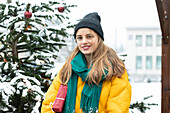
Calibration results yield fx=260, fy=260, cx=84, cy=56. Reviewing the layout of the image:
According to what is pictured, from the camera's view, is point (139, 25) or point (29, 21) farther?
point (139, 25)

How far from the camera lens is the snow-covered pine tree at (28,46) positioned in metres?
3.74

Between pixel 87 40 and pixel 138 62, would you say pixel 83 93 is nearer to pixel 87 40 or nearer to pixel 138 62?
pixel 87 40

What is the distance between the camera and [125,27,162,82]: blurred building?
1383 inches

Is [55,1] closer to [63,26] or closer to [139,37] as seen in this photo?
[63,26]

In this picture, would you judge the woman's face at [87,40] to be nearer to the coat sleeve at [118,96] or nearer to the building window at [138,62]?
the coat sleeve at [118,96]

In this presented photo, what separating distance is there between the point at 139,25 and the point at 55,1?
30.9 meters

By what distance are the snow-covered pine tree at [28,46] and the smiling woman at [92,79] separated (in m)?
1.42

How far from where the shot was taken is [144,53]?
36469 millimetres

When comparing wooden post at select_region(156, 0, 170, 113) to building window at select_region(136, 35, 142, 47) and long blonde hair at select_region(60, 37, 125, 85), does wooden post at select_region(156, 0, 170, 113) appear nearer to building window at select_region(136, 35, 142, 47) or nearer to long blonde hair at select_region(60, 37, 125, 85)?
long blonde hair at select_region(60, 37, 125, 85)

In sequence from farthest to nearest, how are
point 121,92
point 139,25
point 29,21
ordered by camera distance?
point 139,25, point 29,21, point 121,92

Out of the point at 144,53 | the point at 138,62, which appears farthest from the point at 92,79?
the point at 144,53

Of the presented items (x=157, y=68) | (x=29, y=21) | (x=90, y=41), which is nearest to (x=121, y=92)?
(x=90, y=41)

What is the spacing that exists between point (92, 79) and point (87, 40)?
0.36 m

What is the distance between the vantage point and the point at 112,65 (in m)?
2.32
